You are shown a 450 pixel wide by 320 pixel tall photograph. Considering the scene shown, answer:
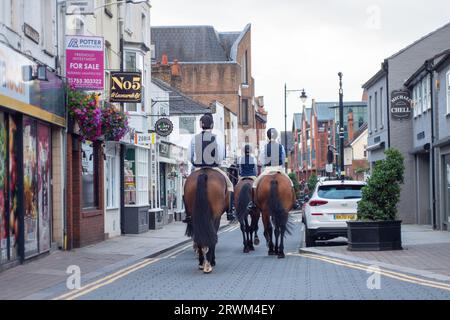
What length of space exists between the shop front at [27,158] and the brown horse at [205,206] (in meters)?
3.68

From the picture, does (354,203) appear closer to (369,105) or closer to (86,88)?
(86,88)

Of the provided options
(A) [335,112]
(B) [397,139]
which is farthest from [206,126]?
(A) [335,112]

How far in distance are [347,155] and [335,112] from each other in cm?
Result: 2016

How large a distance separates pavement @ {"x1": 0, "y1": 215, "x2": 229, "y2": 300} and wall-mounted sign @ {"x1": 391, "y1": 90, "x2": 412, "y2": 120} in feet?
45.4

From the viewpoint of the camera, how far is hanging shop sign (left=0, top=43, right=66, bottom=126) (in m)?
15.2

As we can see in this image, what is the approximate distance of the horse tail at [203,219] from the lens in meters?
14.1

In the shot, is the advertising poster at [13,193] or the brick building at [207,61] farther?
the brick building at [207,61]

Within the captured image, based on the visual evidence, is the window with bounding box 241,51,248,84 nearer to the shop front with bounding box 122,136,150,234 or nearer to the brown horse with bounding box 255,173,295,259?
the shop front with bounding box 122,136,150,234

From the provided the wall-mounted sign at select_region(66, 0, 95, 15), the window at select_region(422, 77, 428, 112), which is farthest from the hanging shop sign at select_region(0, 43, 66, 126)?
the window at select_region(422, 77, 428, 112)

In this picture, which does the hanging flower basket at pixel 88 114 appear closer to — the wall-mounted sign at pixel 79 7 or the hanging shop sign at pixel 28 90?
the hanging shop sign at pixel 28 90

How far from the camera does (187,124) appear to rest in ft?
171

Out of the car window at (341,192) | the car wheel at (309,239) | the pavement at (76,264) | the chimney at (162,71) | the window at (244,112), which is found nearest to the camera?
the pavement at (76,264)

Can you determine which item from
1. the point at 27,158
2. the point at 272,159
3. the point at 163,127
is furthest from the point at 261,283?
the point at 163,127

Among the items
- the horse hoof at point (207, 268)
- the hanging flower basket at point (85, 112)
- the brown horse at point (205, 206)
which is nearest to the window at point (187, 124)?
the hanging flower basket at point (85, 112)
